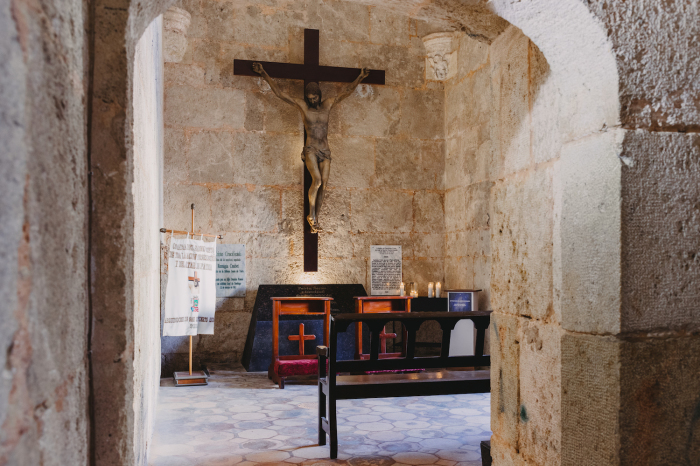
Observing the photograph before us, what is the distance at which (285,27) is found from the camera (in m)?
6.83

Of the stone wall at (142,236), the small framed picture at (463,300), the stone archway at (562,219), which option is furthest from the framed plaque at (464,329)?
the stone archway at (562,219)

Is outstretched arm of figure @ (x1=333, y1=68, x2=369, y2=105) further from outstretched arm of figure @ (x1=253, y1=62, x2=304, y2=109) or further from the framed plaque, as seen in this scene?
the framed plaque

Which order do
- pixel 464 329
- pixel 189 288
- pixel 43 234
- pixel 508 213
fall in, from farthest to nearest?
pixel 464 329
pixel 189 288
pixel 508 213
pixel 43 234

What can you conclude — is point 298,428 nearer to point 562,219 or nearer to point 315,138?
point 562,219

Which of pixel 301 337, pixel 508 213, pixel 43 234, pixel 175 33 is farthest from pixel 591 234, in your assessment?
pixel 175 33

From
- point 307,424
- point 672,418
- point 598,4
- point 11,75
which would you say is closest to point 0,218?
point 11,75

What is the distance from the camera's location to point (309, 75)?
21.8ft

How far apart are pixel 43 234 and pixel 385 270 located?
6229 millimetres

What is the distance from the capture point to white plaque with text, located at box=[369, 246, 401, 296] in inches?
277

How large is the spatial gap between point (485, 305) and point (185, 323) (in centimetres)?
314

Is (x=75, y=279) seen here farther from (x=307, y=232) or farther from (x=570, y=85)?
(x=307, y=232)

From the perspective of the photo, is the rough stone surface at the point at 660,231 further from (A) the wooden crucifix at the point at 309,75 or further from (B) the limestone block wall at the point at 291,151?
(B) the limestone block wall at the point at 291,151

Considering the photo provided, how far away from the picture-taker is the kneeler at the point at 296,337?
17.2 ft

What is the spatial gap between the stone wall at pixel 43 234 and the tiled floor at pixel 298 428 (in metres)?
2.29
